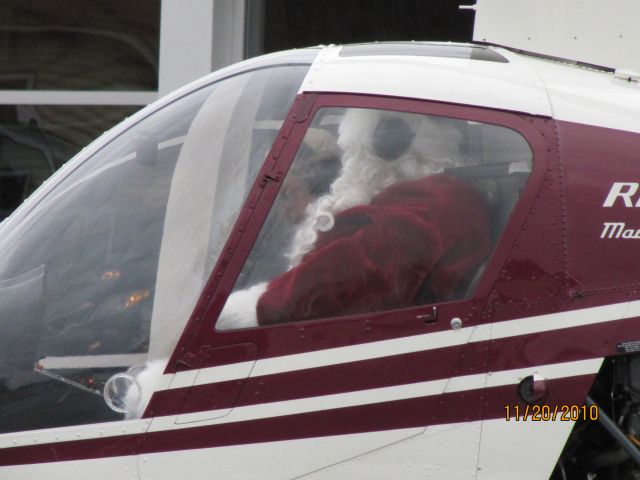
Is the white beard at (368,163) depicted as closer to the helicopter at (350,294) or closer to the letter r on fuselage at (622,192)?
the helicopter at (350,294)

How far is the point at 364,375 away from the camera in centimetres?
312

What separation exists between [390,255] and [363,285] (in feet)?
0.44

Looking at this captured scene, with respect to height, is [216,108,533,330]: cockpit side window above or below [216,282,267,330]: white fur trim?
above

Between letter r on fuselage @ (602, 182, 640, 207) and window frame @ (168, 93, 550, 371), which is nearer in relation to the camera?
window frame @ (168, 93, 550, 371)

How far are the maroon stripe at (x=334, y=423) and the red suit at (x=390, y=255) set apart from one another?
320 millimetres

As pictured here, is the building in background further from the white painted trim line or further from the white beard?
the white painted trim line

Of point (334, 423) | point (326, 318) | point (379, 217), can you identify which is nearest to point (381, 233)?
point (379, 217)

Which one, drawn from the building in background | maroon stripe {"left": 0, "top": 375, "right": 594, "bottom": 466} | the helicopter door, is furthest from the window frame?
the building in background

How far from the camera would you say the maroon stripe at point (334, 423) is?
10.3 ft

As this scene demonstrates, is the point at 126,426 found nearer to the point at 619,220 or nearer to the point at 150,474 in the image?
the point at 150,474

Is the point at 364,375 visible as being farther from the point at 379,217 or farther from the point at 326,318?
the point at 379,217

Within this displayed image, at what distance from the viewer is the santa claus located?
317cm

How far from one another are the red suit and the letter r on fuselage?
0.41m
